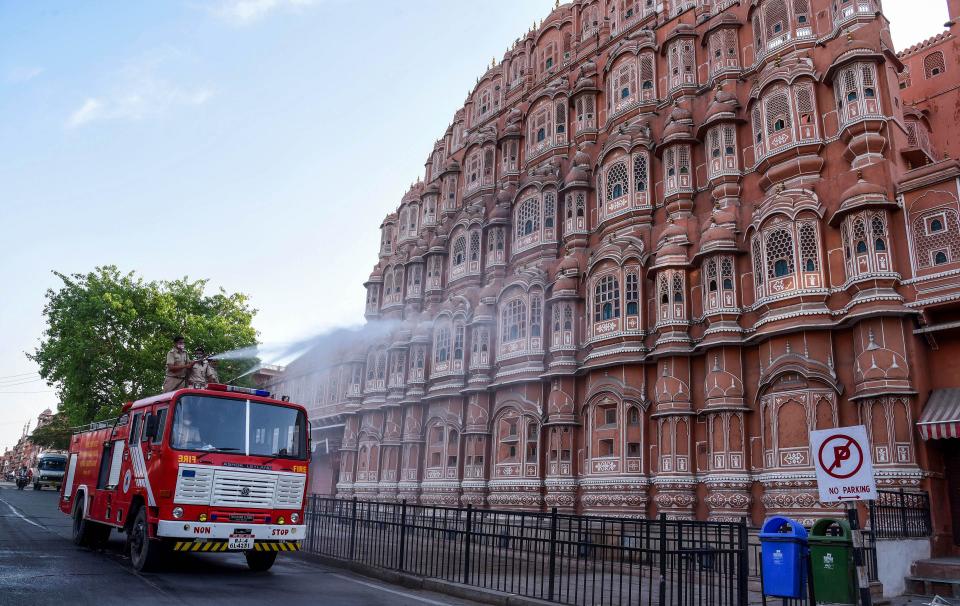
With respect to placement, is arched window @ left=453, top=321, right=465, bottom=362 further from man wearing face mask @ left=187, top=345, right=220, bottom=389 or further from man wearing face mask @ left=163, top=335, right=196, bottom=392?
man wearing face mask @ left=163, top=335, right=196, bottom=392

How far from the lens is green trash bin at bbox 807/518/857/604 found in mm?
9344

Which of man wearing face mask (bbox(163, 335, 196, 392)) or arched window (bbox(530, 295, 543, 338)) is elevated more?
arched window (bbox(530, 295, 543, 338))

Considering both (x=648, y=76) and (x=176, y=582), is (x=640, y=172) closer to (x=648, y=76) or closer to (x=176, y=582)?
(x=648, y=76)

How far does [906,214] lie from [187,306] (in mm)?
36458

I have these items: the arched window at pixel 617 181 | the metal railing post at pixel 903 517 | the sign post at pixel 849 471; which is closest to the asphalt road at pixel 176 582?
the sign post at pixel 849 471

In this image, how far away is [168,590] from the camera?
9875 mm

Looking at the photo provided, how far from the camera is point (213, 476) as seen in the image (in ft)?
37.4

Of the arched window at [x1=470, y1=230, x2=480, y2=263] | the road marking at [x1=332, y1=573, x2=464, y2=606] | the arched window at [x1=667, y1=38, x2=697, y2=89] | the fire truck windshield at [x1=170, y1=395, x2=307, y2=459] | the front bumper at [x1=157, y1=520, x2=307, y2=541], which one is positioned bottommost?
the road marking at [x1=332, y1=573, x2=464, y2=606]

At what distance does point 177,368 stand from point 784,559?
11.6m

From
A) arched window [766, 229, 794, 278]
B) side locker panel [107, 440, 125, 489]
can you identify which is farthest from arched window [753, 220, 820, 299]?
side locker panel [107, 440, 125, 489]

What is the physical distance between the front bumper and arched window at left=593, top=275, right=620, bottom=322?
14.1 m

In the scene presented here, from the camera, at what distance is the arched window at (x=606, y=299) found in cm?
2356

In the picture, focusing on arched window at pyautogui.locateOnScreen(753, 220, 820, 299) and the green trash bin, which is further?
arched window at pyautogui.locateOnScreen(753, 220, 820, 299)

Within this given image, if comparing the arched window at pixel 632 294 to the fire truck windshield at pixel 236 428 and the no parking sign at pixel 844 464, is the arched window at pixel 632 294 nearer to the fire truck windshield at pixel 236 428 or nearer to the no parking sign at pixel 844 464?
the fire truck windshield at pixel 236 428
